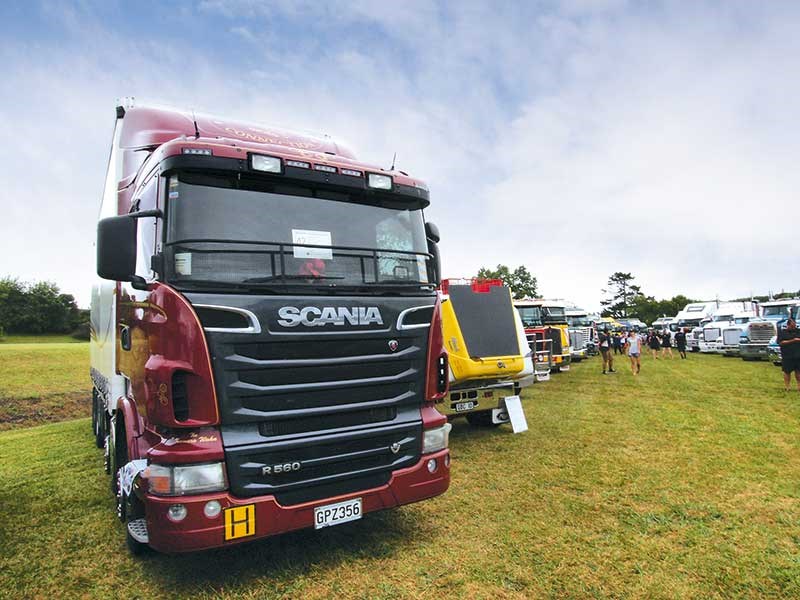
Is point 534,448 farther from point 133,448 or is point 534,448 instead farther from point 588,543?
point 133,448

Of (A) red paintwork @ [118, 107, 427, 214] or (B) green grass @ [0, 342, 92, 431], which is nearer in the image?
(A) red paintwork @ [118, 107, 427, 214]

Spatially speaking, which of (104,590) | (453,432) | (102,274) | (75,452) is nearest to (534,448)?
(453,432)

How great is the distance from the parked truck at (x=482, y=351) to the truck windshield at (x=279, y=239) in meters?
3.48

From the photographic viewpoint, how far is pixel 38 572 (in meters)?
3.97

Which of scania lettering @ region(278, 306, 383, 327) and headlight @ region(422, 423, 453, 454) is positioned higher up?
scania lettering @ region(278, 306, 383, 327)

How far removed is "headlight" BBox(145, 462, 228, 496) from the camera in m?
3.24

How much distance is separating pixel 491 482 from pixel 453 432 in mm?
2840

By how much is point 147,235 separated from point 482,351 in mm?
5436

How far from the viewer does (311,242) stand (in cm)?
388

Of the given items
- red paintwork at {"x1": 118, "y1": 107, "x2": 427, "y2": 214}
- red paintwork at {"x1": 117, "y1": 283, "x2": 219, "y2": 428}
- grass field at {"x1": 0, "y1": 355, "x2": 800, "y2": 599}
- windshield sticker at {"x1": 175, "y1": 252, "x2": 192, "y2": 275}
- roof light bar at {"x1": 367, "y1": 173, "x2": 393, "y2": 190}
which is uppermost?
red paintwork at {"x1": 118, "y1": 107, "x2": 427, "y2": 214}

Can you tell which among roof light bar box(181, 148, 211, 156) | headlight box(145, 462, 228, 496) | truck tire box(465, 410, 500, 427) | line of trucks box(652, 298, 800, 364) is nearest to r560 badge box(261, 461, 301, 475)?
headlight box(145, 462, 228, 496)

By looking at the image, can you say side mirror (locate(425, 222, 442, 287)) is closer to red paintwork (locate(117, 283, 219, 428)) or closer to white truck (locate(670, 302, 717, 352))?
red paintwork (locate(117, 283, 219, 428))

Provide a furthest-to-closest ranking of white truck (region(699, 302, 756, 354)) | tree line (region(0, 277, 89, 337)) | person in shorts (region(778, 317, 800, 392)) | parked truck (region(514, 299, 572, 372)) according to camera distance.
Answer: tree line (region(0, 277, 89, 337)), white truck (region(699, 302, 756, 354)), parked truck (region(514, 299, 572, 372)), person in shorts (region(778, 317, 800, 392))

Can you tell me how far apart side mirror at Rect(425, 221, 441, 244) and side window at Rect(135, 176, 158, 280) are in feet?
7.46
